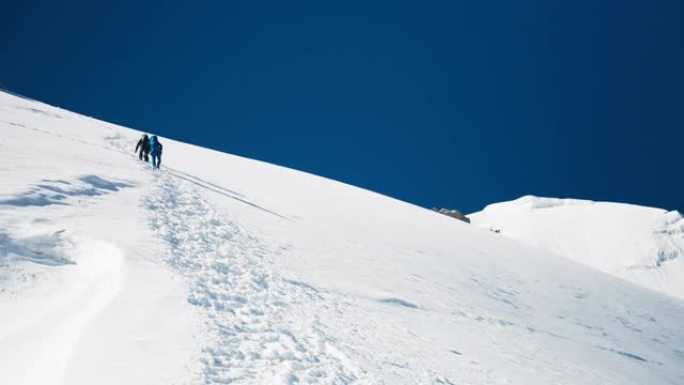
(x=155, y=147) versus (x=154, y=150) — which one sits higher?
(x=155, y=147)

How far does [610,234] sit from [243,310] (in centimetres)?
Result: 7401

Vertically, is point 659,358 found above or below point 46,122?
below

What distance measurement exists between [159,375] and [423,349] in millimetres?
4610

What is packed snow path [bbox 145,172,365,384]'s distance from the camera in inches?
199

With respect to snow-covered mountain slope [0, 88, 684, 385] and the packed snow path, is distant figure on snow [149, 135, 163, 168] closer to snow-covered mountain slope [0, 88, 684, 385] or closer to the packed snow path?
snow-covered mountain slope [0, 88, 684, 385]

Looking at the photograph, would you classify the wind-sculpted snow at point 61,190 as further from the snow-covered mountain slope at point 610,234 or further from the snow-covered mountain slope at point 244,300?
the snow-covered mountain slope at point 610,234

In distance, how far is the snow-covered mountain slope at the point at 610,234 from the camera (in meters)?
58.4

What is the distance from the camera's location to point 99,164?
14.6m

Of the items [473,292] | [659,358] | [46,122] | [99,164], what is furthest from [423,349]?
[46,122]

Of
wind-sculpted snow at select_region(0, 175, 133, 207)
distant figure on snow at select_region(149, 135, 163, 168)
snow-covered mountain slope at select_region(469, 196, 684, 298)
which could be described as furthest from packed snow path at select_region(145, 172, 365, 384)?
snow-covered mountain slope at select_region(469, 196, 684, 298)

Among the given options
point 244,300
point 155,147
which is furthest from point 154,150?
point 244,300

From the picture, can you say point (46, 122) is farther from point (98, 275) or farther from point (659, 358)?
point (659, 358)

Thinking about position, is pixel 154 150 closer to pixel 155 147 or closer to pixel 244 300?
pixel 155 147

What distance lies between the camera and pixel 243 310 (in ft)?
21.6
